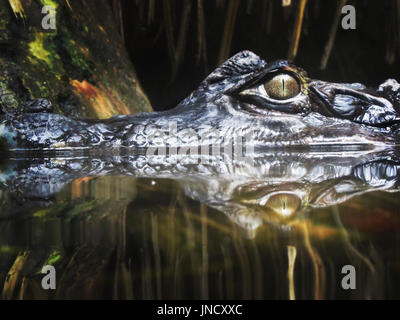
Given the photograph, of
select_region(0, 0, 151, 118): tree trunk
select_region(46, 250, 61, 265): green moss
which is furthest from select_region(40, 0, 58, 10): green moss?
select_region(46, 250, 61, 265): green moss

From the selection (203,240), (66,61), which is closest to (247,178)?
(203,240)

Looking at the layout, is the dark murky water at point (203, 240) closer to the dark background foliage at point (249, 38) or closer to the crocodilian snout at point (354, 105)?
the crocodilian snout at point (354, 105)

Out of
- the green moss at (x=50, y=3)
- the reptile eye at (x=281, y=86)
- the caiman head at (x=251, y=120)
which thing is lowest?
the caiman head at (x=251, y=120)

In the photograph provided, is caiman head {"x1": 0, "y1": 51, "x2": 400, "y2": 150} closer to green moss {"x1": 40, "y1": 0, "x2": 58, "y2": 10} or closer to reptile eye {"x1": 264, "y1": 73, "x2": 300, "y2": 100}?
reptile eye {"x1": 264, "y1": 73, "x2": 300, "y2": 100}

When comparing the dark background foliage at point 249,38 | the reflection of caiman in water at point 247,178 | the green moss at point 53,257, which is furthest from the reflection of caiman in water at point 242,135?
the dark background foliage at point 249,38

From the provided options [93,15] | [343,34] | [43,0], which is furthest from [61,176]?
[343,34]
